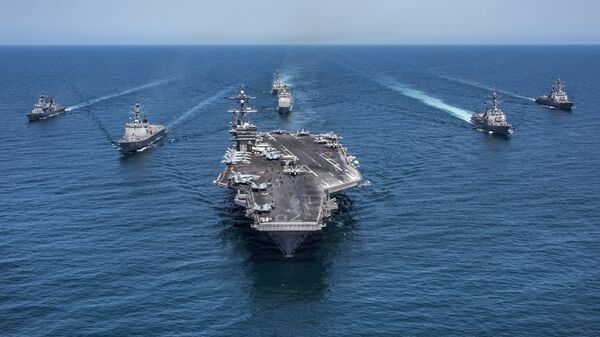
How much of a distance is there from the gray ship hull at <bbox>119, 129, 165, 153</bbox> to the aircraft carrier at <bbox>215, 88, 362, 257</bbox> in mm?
23552

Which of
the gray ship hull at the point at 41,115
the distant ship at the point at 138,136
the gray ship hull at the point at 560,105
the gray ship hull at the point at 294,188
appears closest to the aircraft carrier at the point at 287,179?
the gray ship hull at the point at 294,188

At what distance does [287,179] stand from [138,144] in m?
50.9

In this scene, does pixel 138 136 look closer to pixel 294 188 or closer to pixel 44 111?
pixel 44 111

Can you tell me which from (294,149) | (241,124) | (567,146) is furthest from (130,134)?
(567,146)

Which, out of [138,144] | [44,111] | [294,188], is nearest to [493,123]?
[294,188]

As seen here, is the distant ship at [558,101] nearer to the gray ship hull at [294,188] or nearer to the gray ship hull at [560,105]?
the gray ship hull at [560,105]

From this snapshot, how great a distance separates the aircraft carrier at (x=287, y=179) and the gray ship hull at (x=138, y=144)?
23.6m

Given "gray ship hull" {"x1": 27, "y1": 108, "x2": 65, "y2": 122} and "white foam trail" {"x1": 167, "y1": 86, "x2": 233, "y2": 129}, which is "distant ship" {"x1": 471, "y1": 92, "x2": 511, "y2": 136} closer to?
"white foam trail" {"x1": 167, "y1": 86, "x2": 233, "y2": 129}

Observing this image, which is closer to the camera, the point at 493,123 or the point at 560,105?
the point at 493,123

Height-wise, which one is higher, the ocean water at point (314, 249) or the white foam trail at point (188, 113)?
the white foam trail at point (188, 113)

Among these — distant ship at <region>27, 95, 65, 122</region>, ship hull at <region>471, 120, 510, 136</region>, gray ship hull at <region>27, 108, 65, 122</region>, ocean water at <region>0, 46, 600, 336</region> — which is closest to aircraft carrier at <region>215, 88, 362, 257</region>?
ocean water at <region>0, 46, 600, 336</region>

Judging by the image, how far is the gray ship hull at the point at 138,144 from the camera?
129000 mm

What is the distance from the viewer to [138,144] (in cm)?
13262

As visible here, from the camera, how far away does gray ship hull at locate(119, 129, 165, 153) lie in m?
129
